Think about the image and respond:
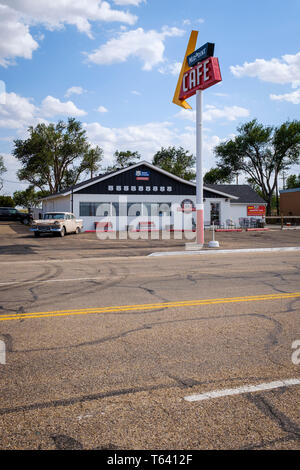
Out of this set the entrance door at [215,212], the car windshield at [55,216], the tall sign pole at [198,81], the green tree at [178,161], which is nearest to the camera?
the tall sign pole at [198,81]

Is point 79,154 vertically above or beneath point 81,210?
above

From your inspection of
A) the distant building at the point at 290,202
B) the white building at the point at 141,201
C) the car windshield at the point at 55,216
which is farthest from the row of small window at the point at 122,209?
the distant building at the point at 290,202

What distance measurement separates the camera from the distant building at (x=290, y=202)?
5150cm

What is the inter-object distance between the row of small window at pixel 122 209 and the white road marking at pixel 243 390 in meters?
29.1

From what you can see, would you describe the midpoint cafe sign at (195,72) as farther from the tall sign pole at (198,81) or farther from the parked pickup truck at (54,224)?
the parked pickup truck at (54,224)

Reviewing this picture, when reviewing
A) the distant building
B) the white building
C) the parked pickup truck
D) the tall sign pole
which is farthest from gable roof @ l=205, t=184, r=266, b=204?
the tall sign pole

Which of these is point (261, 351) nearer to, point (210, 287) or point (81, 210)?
point (210, 287)

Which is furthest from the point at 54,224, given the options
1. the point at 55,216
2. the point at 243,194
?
the point at 243,194

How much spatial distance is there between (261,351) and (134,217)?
94.8ft

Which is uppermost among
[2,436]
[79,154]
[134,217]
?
[79,154]

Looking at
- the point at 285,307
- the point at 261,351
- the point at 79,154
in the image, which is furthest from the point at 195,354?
the point at 79,154

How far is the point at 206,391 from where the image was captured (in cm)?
334

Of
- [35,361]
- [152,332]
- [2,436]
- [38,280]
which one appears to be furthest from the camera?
[38,280]

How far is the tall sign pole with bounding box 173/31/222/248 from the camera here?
58.2 feet
